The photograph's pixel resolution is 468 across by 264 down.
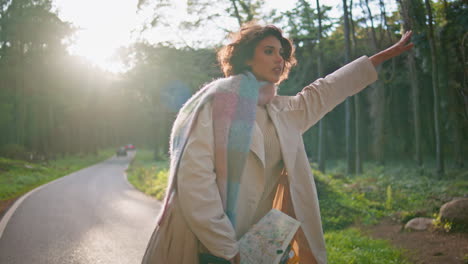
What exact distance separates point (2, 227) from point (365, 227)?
733 centimetres

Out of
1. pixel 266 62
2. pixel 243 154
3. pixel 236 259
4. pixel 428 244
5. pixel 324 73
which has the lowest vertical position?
pixel 428 244

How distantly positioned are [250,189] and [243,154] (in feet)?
0.85

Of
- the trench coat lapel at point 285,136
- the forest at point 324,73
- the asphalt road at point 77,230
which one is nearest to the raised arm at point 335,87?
the trench coat lapel at point 285,136

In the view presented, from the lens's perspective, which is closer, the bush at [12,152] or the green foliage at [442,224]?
the green foliage at [442,224]

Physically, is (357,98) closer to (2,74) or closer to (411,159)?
(411,159)

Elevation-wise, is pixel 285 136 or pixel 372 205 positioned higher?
pixel 285 136

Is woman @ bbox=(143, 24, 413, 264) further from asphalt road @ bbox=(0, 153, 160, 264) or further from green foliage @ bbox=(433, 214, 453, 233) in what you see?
green foliage @ bbox=(433, 214, 453, 233)

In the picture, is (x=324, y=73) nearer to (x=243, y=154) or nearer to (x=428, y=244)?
(x=428, y=244)

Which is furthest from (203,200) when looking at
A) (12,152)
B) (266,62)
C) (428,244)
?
(12,152)

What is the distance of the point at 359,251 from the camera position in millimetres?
5160

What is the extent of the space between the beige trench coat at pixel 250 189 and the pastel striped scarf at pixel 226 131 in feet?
0.18

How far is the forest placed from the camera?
705 centimetres

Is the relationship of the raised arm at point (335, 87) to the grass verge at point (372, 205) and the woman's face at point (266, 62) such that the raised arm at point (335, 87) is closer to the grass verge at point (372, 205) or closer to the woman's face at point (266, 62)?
the woman's face at point (266, 62)

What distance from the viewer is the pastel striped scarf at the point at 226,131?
188 cm
